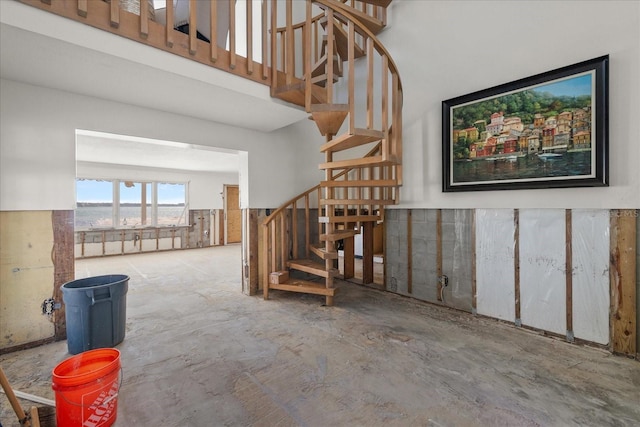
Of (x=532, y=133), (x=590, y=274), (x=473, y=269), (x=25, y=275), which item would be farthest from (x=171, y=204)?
(x=590, y=274)

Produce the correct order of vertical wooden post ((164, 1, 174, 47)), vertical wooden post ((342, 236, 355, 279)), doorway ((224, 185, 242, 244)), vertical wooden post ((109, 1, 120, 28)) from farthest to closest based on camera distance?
doorway ((224, 185, 242, 244)) → vertical wooden post ((342, 236, 355, 279)) → vertical wooden post ((164, 1, 174, 47)) → vertical wooden post ((109, 1, 120, 28))

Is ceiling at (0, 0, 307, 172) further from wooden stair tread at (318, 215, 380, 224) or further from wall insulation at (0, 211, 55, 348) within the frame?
Answer: wooden stair tread at (318, 215, 380, 224)

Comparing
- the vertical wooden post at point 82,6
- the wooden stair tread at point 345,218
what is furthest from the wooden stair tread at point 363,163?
the vertical wooden post at point 82,6

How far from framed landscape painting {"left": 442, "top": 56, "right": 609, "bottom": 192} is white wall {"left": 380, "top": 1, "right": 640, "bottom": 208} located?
10 cm

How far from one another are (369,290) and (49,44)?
409 centimetres

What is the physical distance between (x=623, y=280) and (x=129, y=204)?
371 inches

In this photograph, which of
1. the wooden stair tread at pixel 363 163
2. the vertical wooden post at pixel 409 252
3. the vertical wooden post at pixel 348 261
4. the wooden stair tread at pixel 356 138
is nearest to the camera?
the wooden stair tread at pixel 356 138

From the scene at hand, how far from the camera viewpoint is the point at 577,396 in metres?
1.78

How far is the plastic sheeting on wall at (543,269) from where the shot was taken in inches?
100

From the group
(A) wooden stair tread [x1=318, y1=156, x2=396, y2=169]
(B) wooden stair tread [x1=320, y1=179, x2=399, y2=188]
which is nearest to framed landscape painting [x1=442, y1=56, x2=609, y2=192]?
(B) wooden stair tread [x1=320, y1=179, x2=399, y2=188]

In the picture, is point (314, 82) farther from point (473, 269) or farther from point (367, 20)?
point (473, 269)

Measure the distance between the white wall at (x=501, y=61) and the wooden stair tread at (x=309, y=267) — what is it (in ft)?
4.49

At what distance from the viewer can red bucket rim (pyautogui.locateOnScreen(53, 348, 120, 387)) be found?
1.41 metres

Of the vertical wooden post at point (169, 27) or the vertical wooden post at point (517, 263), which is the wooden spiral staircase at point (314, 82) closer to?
the vertical wooden post at point (169, 27)
